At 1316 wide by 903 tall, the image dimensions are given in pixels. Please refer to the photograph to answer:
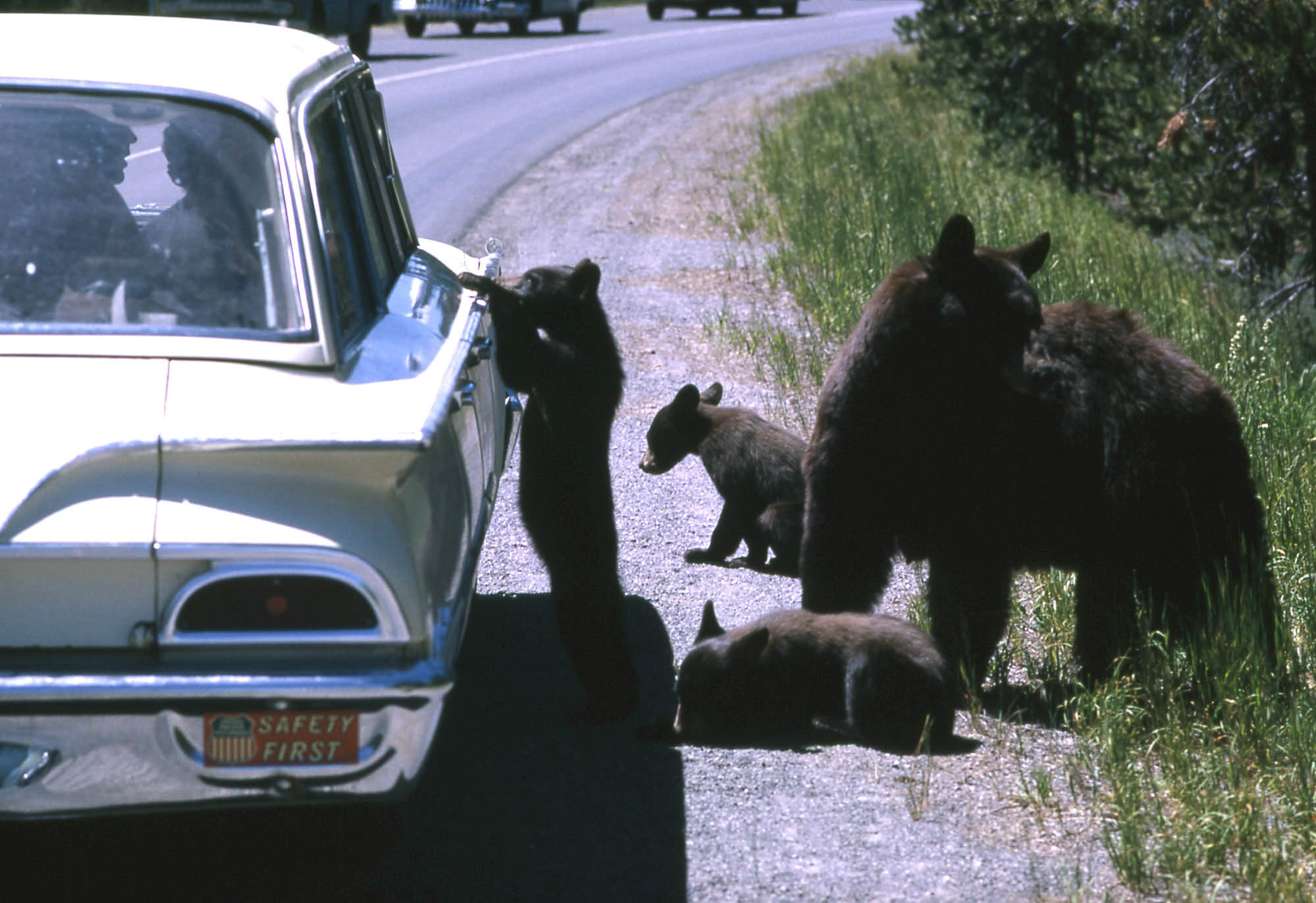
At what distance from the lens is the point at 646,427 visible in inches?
319

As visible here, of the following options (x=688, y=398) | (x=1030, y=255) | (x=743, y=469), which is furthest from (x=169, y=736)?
(x=688, y=398)

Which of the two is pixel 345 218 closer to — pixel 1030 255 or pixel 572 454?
pixel 572 454

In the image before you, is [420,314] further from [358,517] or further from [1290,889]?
[1290,889]

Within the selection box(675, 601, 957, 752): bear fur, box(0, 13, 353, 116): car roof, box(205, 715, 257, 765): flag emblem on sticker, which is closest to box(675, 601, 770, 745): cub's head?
box(675, 601, 957, 752): bear fur

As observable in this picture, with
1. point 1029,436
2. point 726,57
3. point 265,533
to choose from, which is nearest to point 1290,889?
point 1029,436

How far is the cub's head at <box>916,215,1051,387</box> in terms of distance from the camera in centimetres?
462

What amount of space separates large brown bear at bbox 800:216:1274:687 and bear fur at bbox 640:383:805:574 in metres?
1.19

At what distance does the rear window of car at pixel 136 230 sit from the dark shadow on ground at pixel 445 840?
3.84ft

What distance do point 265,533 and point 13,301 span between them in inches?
39.4

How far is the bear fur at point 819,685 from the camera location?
438cm

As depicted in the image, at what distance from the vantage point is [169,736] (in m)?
2.93

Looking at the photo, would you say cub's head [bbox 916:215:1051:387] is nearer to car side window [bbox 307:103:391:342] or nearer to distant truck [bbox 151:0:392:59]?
car side window [bbox 307:103:391:342]

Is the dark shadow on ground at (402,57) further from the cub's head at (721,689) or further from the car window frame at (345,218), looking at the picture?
Result: the cub's head at (721,689)

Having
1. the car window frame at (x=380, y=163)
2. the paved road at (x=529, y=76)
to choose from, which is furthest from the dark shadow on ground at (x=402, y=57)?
the car window frame at (x=380, y=163)
